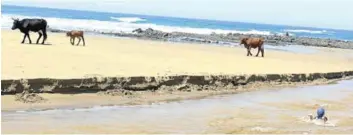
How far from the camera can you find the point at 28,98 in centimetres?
984

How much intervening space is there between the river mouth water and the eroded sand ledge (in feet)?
2.87

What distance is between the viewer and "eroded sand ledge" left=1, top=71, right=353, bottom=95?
10.4m

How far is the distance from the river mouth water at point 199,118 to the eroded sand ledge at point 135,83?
0.88m

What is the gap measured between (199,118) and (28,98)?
9.43ft

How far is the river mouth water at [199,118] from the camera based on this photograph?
823 centimetres

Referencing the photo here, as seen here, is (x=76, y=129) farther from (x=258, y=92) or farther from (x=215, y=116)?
(x=258, y=92)

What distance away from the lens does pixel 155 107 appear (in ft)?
34.3

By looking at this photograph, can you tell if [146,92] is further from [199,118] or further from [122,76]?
[199,118]

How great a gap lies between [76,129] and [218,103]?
4.06 meters

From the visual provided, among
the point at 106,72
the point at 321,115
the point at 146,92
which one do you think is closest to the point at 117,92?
the point at 146,92

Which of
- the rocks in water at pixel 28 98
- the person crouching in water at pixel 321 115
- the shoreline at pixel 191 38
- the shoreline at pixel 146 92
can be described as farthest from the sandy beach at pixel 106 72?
the shoreline at pixel 191 38

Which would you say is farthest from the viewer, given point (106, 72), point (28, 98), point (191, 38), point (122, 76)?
point (191, 38)

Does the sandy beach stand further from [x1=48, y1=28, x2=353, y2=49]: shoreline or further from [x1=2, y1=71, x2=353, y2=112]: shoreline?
[x1=48, y1=28, x2=353, y2=49]: shoreline

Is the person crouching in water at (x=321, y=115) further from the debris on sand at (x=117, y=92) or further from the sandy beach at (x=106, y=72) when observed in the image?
the debris on sand at (x=117, y=92)
